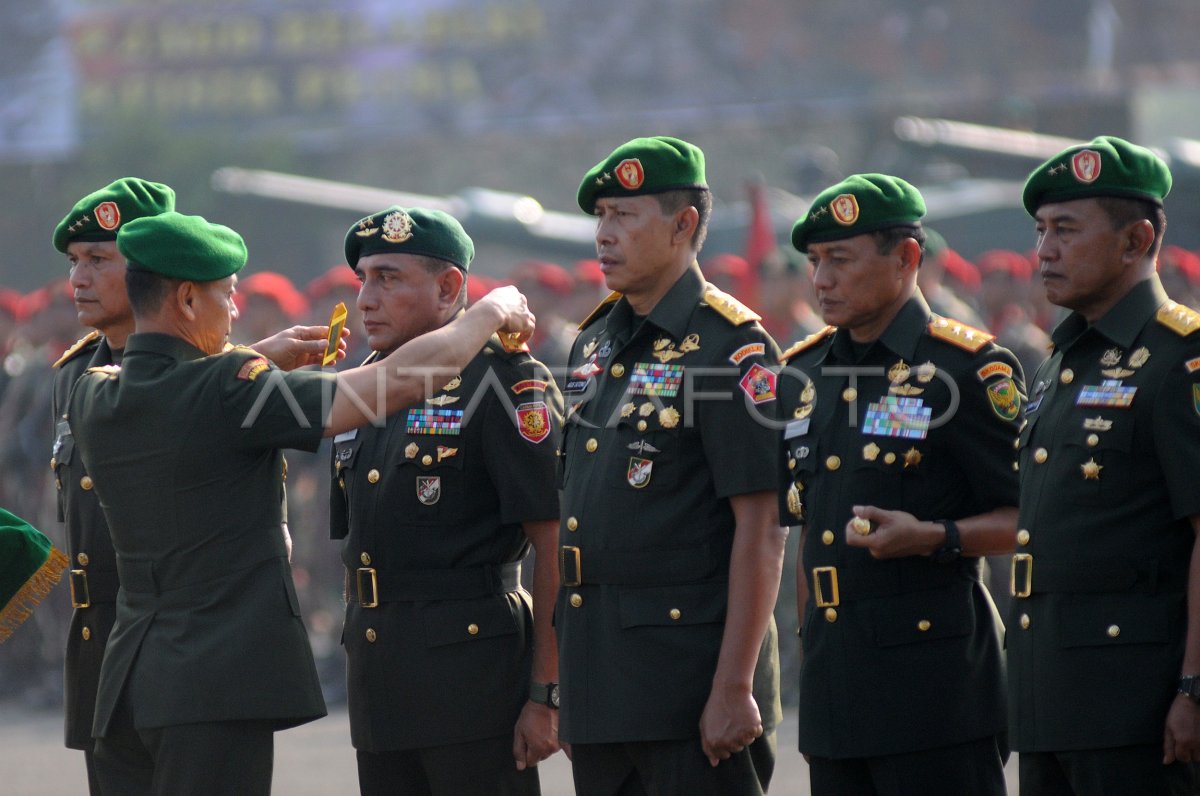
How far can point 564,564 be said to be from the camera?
3.88m

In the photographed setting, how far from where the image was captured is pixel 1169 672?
3281 mm

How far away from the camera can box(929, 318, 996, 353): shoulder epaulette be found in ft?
12.4

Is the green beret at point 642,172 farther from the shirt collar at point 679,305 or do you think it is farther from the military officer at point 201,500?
the military officer at point 201,500

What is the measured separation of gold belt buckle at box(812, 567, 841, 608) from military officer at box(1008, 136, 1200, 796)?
41 cm

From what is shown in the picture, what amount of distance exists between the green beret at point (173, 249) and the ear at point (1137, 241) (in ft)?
6.65

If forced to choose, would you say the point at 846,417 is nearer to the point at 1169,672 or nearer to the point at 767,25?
the point at 1169,672

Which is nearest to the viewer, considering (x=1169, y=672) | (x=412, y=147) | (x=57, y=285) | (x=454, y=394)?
(x=1169, y=672)

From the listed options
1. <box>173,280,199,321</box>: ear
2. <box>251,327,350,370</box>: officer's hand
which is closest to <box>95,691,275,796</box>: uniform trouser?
<box>173,280,199,321</box>: ear

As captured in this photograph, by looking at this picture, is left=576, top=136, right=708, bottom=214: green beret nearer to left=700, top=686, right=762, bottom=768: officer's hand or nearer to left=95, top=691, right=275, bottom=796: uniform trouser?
left=700, top=686, right=762, bottom=768: officer's hand

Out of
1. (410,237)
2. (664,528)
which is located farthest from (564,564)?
(410,237)

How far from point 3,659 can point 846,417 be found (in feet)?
23.9

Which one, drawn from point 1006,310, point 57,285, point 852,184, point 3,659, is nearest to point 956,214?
point 1006,310

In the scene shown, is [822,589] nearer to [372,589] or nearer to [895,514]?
[895,514]

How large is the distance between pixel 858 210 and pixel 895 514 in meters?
0.78
